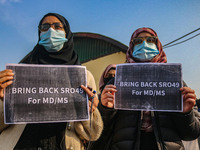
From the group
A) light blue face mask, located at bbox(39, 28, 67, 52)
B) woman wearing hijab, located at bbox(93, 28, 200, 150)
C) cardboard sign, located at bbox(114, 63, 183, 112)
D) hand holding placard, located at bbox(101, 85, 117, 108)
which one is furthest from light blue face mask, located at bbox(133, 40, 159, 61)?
light blue face mask, located at bbox(39, 28, 67, 52)

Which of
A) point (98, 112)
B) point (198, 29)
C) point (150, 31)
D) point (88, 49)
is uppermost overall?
point (88, 49)

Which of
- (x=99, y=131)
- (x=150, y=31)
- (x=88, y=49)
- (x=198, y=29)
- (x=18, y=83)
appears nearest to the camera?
(x=18, y=83)

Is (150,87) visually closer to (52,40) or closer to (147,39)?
(147,39)

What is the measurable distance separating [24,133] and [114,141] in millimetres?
905

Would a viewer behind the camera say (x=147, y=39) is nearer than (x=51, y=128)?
No

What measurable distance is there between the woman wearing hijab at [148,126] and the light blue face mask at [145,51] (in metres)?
0.01

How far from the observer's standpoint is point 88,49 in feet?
38.9

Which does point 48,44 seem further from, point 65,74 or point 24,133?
point 24,133

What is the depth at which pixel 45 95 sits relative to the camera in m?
1.76

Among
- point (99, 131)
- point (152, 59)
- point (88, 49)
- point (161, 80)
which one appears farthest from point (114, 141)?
point (88, 49)

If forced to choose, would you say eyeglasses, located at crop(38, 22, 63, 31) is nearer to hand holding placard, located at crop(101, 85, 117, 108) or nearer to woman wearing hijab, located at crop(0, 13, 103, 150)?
woman wearing hijab, located at crop(0, 13, 103, 150)

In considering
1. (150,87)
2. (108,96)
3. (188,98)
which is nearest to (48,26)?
(108,96)

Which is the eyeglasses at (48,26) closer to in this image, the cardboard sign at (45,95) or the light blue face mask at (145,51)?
the cardboard sign at (45,95)

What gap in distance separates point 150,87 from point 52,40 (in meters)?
1.21
